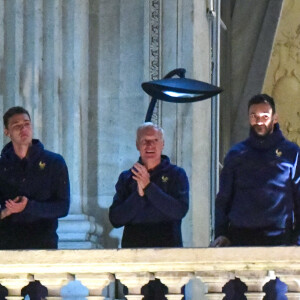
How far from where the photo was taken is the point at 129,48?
11070mm

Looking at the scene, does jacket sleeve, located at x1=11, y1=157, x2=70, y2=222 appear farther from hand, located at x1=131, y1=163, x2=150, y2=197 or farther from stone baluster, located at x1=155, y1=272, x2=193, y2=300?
stone baluster, located at x1=155, y1=272, x2=193, y2=300

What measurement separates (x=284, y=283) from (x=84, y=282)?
1.02 metres

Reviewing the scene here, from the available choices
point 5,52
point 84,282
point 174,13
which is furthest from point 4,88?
point 84,282

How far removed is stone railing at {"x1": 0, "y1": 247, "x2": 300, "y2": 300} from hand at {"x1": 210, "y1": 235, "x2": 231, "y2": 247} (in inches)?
15.9

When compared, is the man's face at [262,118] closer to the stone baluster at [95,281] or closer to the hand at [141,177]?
the hand at [141,177]

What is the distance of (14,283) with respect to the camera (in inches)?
344

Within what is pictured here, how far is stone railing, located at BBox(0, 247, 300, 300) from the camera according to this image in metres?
8.45

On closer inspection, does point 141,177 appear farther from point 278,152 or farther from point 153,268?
point 153,268

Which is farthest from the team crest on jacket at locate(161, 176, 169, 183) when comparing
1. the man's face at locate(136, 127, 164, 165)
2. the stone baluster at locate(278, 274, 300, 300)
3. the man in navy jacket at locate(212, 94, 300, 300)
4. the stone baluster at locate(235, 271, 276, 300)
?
the stone baluster at locate(278, 274, 300, 300)

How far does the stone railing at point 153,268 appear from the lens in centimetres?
845

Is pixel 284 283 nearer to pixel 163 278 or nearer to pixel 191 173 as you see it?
pixel 163 278

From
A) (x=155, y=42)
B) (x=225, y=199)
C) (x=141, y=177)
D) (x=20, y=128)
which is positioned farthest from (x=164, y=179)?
(x=155, y=42)

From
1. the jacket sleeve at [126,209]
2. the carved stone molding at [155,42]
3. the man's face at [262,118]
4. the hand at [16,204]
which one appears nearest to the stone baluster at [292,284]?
the man's face at [262,118]

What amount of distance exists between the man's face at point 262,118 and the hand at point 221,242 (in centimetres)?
60
